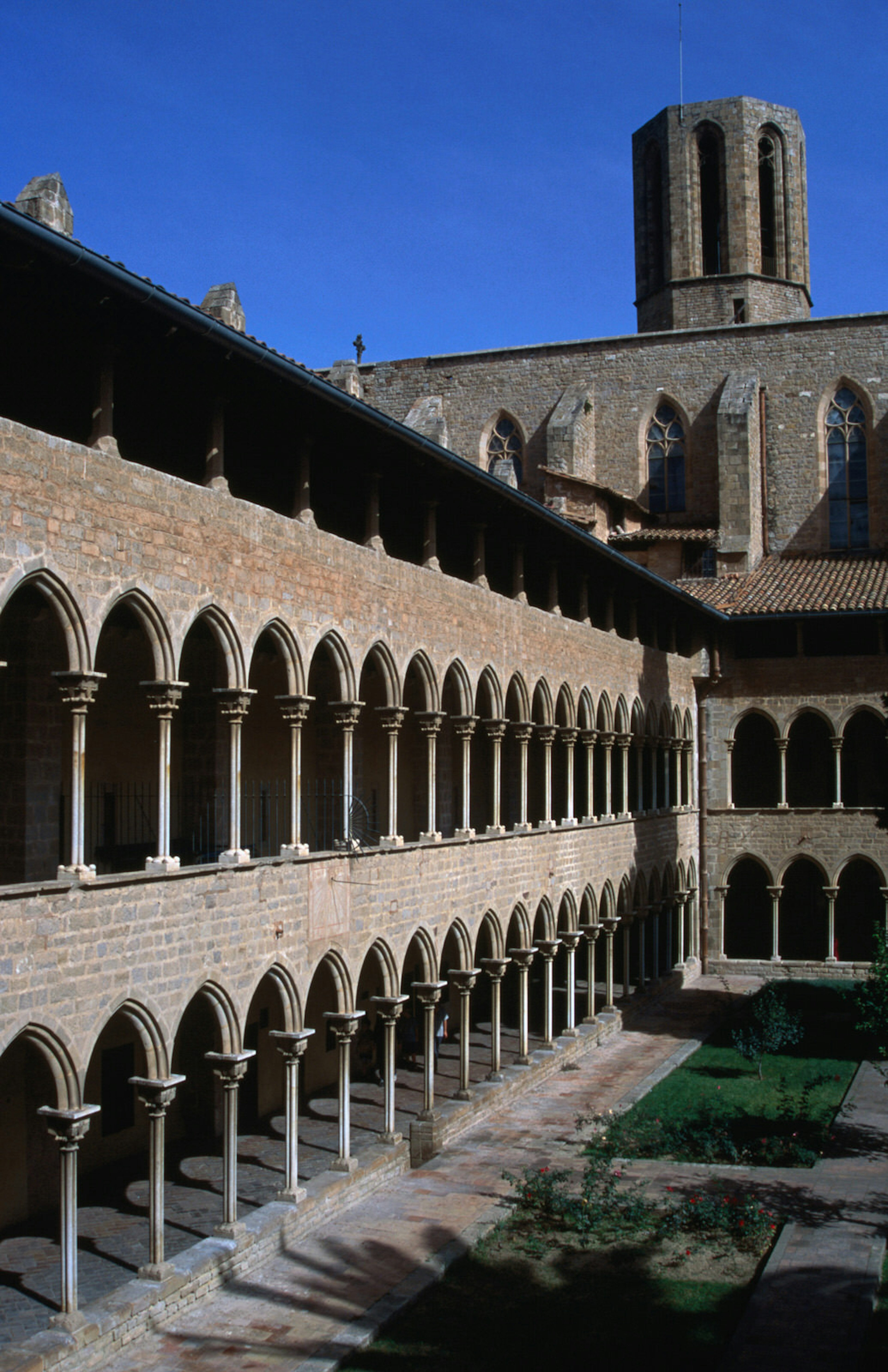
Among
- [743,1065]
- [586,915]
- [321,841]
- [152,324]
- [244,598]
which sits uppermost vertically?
[152,324]

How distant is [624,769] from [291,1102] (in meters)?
14.3

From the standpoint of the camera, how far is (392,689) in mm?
17516

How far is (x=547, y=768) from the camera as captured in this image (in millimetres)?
23391

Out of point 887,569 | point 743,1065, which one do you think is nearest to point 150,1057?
point 743,1065

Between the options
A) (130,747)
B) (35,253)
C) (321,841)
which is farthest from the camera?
(321,841)

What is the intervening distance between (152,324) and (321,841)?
27.0 ft

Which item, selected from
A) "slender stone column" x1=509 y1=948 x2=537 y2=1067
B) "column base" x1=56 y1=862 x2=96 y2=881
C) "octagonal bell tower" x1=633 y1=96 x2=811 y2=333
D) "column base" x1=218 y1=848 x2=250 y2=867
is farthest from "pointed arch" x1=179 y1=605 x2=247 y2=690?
"octagonal bell tower" x1=633 y1=96 x2=811 y2=333

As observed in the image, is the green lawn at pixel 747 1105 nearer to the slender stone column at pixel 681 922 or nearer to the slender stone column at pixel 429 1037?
the slender stone column at pixel 429 1037

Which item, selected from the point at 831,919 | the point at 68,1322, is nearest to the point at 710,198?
the point at 831,919

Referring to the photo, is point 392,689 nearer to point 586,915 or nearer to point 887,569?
point 586,915

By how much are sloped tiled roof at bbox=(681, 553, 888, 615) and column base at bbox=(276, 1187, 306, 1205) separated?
20.5 metres

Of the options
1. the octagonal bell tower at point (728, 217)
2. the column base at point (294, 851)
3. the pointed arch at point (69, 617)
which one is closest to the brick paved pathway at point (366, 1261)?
the column base at point (294, 851)

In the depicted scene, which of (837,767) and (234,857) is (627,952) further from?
(234,857)

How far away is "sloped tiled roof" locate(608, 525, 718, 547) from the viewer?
1407 inches
